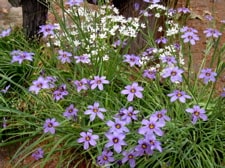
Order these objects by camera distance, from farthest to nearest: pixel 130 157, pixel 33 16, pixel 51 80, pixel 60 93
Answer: pixel 33 16 < pixel 51 80 < pixel 60 93 < pixel 130 157

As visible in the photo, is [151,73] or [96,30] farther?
[96,30]

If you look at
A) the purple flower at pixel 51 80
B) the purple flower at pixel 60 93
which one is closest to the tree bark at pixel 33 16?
the purple flower at pixel 51 80

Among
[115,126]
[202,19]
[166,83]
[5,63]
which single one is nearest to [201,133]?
[166,83]

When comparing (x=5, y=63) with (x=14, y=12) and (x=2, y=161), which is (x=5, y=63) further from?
(x=14, y=12)

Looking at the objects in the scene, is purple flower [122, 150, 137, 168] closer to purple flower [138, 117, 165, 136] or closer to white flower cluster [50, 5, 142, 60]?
purple flower [138, 117, 165, 136]

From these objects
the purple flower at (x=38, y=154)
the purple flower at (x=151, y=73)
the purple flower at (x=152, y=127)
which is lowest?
the purple flower at (x=38, y=154)

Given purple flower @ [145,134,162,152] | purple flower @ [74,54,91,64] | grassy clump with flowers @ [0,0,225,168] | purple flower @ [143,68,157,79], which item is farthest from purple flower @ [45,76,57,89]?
purple flower @ [145,134,162,152]

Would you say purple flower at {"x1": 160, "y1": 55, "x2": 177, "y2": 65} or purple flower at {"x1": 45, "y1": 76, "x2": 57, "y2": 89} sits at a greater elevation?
purple flower at {"x1": 160, "y1": 55, "x2": 177, "y2": 65}

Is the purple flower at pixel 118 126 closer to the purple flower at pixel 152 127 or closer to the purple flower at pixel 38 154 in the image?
the purple flower at pixel 152 127

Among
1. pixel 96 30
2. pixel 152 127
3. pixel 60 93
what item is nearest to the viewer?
pixel 152 127

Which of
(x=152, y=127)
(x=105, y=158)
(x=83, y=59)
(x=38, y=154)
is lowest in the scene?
(x=38, y=154)

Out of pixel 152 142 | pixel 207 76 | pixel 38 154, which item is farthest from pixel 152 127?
pixel 38 154

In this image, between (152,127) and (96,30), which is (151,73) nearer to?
(96,30)
